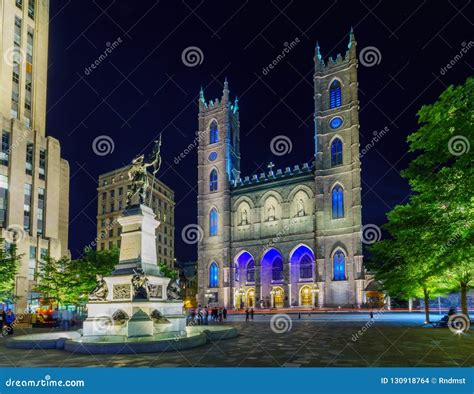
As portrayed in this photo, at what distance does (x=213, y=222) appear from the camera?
7819 cm

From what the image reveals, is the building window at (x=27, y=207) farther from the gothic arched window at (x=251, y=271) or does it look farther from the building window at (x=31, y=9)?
the gothic arched window at (x=251, y=271)

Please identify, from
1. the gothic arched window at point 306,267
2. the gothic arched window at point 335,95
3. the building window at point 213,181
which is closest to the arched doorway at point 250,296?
the gothic arched window at point 306,267

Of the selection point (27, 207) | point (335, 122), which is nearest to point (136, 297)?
point (27, 207)

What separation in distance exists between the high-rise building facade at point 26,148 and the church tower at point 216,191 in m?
27.3

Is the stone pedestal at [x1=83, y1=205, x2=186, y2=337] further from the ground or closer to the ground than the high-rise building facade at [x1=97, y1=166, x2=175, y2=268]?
closer to the ground

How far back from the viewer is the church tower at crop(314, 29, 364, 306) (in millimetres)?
62531

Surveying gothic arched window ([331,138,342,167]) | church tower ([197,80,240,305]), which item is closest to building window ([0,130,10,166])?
church tower ([197,80,240,305])

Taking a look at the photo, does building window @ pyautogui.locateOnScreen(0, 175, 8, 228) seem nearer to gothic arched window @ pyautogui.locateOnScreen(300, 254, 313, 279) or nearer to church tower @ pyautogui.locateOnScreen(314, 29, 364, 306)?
church tower @ pyautogui.locateOnScreen(314, 29, 364, 306)

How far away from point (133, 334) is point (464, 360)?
32.3 ft

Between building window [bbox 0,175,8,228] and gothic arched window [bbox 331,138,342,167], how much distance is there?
44653 millimetres

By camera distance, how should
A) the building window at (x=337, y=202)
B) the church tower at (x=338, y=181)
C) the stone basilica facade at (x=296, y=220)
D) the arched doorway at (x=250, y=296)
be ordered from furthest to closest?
the arched doorway at (x=250, y=296)
the building window at (x=337, y=202)
the stone basilica facade at (x=296, y=220)
the church tower at (x=338, y=181)

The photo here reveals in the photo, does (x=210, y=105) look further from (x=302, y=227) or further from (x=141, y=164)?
(x=141, y=164)

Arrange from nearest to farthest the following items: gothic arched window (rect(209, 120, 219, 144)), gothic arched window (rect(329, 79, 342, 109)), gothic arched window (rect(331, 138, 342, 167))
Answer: gothic arched window (rect(331, 138, 342, 167)), gothic arched window (rect(329, 79, 342, 109)), gothic arched window (rect(209, 120, 219, 144))

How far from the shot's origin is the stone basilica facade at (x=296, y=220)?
64125 mm
